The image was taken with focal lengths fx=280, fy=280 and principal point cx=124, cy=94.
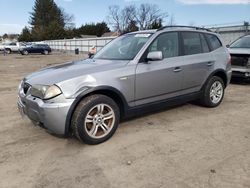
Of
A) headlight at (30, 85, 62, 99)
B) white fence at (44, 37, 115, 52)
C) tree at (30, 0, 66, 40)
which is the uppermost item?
tree at (30, 0, 66, 40)

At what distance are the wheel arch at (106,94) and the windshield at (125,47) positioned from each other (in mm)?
728

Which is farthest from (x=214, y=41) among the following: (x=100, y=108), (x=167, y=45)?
(x=100, y=108)

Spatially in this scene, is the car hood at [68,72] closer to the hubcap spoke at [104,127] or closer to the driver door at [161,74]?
the driver door at [161,74]

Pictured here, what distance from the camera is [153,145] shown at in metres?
4.21

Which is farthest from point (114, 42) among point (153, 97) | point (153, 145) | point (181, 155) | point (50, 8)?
point (50, 8)

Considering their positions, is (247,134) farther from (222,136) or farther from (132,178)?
(132,178)

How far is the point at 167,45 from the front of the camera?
204 inches

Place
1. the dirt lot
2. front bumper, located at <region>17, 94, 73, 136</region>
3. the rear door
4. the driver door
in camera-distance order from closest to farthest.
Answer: the dirt lot < front bumper, located at <region>17, 94, 73, 136</region> < the driver door < the rear door

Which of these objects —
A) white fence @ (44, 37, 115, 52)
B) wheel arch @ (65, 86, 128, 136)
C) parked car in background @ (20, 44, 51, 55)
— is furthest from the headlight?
parked car in background @ (20, 44, 51, 55)

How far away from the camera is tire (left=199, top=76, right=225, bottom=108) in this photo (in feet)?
19.5

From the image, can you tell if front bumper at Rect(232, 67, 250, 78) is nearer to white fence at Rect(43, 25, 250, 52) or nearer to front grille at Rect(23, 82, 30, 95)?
white fence at Rect(43, 25, 250, 52)

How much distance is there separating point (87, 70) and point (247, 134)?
2.80 m

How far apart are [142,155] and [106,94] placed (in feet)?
3.68

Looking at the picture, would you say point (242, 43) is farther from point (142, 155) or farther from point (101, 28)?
point (101, 28)
